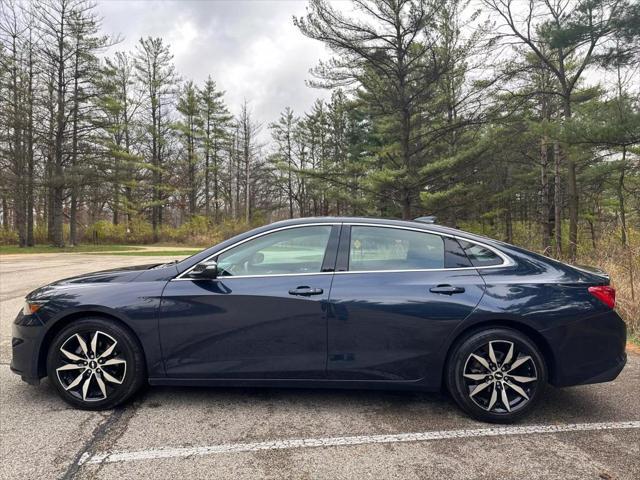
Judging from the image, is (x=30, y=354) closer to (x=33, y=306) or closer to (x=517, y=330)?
(x=33, y=306)

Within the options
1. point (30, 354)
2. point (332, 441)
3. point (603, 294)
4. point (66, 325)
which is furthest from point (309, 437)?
point (603, 294)

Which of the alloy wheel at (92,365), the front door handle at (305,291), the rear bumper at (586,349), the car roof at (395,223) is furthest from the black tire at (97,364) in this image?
the rear bumper at (586,349)

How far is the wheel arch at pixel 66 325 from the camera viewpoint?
2977 mm

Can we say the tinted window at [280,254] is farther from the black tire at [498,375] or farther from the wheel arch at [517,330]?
the black tire at [498,375]

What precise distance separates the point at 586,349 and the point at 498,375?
0.67m

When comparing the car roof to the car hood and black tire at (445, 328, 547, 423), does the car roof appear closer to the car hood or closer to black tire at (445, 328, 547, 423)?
black tire at (445, 328, 547, 423)

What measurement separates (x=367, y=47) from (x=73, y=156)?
2005 centimetres

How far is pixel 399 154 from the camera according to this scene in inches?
811

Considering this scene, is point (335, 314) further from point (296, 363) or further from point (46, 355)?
point (46, 355)

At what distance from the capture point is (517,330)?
2881mm

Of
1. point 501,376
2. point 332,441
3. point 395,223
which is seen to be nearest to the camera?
point 332,441

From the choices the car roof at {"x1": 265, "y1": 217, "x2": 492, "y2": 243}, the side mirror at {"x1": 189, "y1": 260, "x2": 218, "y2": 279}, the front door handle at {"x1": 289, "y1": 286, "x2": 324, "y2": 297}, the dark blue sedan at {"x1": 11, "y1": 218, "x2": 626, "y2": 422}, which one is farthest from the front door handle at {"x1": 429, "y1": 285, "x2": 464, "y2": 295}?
the side mirror at {"x1": 189, "y1": 260, "x2": 218, "y2": 279}

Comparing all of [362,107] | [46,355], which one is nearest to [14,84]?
[362,107]

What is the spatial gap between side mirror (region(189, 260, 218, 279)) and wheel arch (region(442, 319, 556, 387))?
1.83m
